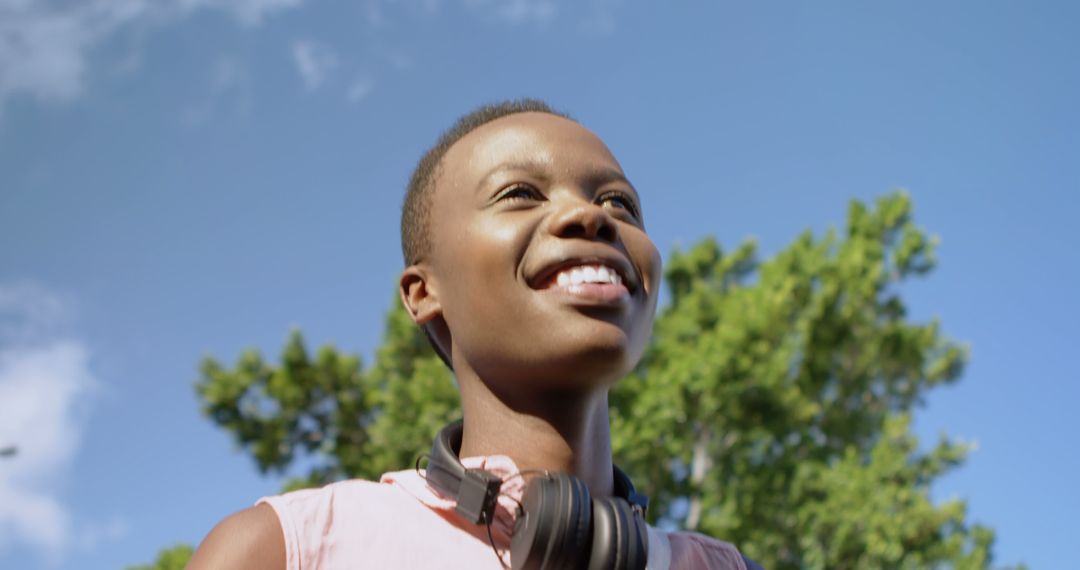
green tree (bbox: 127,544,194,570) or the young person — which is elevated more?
green tree (bbox: 127,544,194,570)

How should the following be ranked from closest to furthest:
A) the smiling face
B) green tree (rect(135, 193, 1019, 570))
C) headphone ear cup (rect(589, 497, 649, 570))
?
headphone ear cup (rect(589, 497, 649, 570))
the smiling face
green tree (rect(135, 193, 1019, 570))

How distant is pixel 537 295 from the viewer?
1.72 meters

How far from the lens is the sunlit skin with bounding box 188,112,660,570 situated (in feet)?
5.58

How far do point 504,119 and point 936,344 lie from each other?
47.5 feet

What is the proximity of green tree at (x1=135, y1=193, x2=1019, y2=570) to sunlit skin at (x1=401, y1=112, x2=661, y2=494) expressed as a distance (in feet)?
28.6

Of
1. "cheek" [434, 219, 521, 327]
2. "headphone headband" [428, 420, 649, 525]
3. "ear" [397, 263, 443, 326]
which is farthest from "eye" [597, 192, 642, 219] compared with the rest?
"headphone headband" [428, 420, 649, 525]

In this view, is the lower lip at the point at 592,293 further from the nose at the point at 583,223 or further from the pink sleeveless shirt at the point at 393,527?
the pink sleeveless shirt at the point at 393,527

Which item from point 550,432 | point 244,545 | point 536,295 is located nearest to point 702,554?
point 550,432

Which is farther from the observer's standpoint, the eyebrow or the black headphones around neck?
the eyebrow

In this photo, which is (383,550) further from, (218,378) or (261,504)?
(218,378)

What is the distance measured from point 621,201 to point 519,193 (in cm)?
23

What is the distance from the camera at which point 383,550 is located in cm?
156

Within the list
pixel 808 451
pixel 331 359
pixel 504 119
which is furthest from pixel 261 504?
pixel 808 451

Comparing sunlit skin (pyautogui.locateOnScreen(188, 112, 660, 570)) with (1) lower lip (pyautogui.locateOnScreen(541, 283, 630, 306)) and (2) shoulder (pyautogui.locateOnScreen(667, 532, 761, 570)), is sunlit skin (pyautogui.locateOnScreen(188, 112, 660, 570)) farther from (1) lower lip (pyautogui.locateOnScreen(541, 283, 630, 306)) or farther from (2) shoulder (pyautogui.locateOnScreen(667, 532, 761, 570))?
(2) shoulder (pyautogui.locateOnScreen(667, 532, 761, 570))
